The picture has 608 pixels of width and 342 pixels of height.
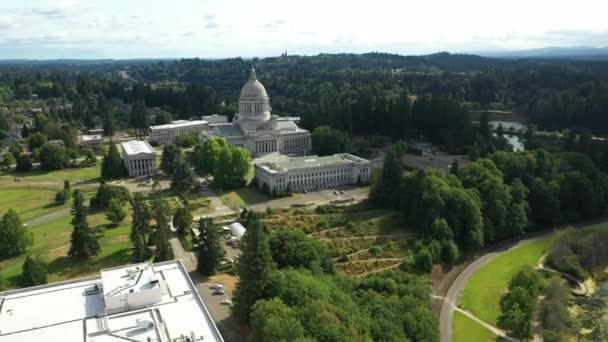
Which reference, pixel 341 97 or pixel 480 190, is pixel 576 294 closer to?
pixel 480 190

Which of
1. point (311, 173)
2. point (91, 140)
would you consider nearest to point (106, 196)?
point (311, 173)

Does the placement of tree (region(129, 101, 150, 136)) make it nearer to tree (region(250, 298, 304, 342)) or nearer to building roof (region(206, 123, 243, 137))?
building roof (region(206, 123, 243, 137))

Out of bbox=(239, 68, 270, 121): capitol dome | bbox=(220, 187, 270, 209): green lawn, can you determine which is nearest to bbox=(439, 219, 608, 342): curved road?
bbox=(220, 187, 270, 209): green lawn

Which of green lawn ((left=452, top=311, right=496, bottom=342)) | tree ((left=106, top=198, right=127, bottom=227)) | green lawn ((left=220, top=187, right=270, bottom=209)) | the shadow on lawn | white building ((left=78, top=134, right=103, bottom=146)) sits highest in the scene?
white building ((left=78, top=134, right=103, bottom=146))

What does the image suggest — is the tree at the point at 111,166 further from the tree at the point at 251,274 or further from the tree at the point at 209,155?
the tree at the point at 251,274

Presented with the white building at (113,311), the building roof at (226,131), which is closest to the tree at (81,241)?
the white building at (113,311)

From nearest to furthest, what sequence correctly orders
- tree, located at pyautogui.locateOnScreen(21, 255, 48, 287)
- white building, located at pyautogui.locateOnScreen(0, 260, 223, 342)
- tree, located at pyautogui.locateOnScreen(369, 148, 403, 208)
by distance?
white building, located at pyautogui.locateOnScreen(0, 260, 223, 342) < tree, located at pyautogui.locateOnScreen(21, 255, 48, 287) < tree, located at pyautogui.locateOnScreen(369, 148, 403, 208)

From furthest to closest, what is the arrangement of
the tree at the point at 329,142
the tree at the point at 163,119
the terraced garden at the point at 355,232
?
the tree at the point at 163,119 → the tree at the point at 329,142 → the terraced garden at the point at 355,232
